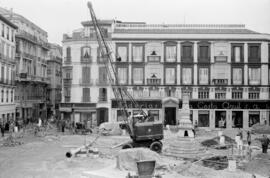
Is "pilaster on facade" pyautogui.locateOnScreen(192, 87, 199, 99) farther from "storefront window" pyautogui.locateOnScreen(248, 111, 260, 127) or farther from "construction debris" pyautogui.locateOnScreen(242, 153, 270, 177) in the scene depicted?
"construction debris" pyautogui.locateOnScreen(242, 153, 270, 177)

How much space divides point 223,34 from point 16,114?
34722 millimetres

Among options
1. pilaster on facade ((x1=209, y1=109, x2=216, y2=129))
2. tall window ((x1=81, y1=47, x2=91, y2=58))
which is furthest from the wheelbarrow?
tall window ((x1=81, y1=47, x2=91, y2=58))

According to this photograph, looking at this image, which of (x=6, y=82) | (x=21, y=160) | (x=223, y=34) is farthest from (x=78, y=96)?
(x=21, y=160)

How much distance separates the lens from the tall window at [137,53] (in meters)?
55.5

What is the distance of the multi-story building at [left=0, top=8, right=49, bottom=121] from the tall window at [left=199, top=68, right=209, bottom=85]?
28505mm

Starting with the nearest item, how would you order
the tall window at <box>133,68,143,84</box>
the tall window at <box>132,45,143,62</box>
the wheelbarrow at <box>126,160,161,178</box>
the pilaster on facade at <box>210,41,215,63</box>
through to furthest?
the wheelbarrow at <box>126,160,161,178</box>, the pilaster on facade at <box>210,41,215,63</box>, the tall window at <box>133,68,143,84</box>, the tall window at <box>132,45,143,62</box>

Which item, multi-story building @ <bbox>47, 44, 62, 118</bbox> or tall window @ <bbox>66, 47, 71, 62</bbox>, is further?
multi-story building @ <bbox>47, 44, 62, 118</bbox>

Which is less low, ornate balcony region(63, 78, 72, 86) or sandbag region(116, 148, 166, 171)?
ornate balcony region(63, 78, 72, 86)

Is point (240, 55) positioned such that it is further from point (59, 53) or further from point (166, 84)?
point (59, 53)

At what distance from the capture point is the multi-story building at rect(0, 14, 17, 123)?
5075 cm

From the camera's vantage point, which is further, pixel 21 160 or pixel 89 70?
pixel 89 70

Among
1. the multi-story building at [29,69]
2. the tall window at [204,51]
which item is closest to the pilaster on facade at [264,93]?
the tall window at [204,51]

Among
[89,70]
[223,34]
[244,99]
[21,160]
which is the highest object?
[223,34]

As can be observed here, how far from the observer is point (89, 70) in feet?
184
